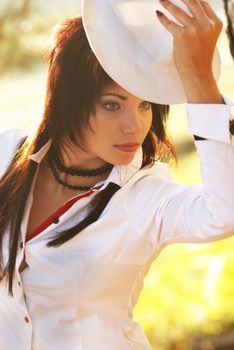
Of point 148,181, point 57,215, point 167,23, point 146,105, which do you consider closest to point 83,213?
point 57,215

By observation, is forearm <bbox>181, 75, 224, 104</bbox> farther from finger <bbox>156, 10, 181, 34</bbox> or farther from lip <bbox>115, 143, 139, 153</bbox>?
lip <bbox>115, 143, 139, 153</bbox>

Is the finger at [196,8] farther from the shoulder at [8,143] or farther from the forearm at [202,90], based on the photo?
the shoulder at [8,143]

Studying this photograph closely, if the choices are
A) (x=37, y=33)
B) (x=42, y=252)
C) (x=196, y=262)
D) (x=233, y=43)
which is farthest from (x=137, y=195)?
(x=37, y=33)

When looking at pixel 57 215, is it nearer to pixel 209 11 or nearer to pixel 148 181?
pixel 148 181

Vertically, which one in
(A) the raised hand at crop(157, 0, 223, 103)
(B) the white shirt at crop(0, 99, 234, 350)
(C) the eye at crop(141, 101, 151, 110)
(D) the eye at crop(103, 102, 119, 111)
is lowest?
(B) the white shirt at crop(0, 99, 234, 350)

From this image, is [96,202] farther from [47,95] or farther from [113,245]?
[47,95]

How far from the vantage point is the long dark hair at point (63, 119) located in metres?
2.12

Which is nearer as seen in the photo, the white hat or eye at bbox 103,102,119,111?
the white hat

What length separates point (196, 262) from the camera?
4.30m

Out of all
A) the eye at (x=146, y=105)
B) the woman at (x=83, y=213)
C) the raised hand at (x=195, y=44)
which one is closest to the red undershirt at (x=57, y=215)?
the woman at (x=83, y=213)

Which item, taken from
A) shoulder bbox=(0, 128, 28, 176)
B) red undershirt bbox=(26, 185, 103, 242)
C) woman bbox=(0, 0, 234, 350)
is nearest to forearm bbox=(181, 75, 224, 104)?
woman bbox=(0, 0, 234, 350)

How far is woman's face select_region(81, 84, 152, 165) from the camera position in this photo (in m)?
2.05

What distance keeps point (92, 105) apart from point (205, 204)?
44cm

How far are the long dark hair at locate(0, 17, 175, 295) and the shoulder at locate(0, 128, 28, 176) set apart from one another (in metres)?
0.02
